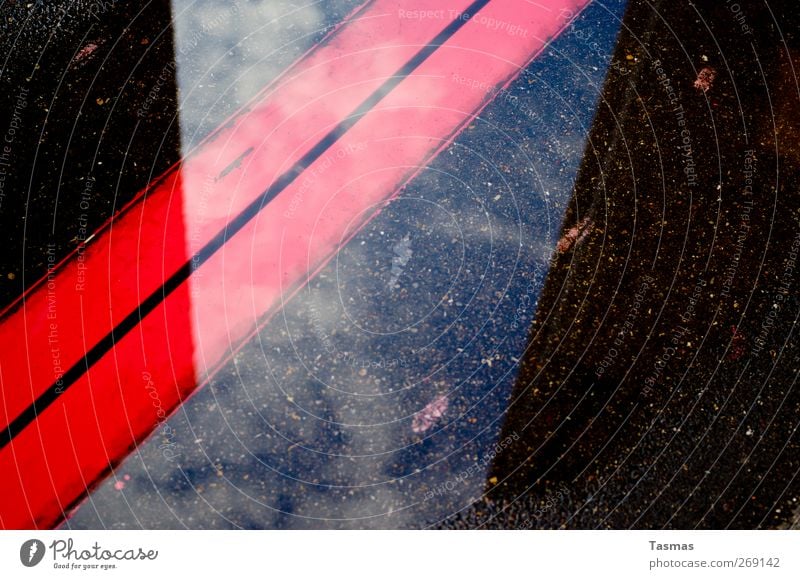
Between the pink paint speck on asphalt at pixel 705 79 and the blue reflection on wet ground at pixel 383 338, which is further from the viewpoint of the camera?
the pink paint speck on asphalt at pixel 705 79

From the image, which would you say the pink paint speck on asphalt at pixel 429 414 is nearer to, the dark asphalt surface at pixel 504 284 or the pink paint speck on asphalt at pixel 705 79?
the dark asphalt surface at pixel 504 284

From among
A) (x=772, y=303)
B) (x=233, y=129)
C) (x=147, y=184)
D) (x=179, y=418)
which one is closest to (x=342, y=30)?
(x=233, y=129)

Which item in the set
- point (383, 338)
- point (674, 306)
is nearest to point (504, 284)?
point (383, 338)

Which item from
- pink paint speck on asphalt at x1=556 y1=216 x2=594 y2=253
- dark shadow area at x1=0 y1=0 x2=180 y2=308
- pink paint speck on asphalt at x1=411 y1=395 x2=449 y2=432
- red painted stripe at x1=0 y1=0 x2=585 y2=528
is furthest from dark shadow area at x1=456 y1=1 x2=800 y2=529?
dark shadow area at x1=0 y1=0 x2=180 y2=308

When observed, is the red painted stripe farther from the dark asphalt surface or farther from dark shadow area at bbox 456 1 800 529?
dark shadow area at bbox 456 1 800 529

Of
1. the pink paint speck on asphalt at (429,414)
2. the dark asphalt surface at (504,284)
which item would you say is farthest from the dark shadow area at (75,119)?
the pink paint speck on asphalt at (429,414)
